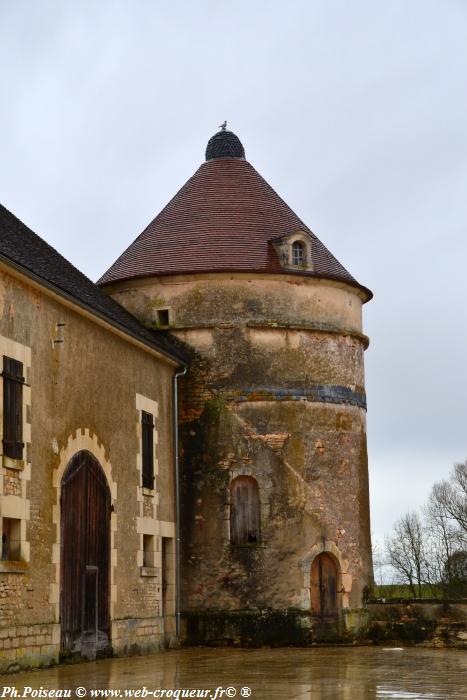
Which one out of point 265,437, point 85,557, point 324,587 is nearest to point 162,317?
point 265,437

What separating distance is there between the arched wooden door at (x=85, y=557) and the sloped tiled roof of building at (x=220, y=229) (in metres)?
7.03

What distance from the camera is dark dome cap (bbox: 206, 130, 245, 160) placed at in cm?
3048

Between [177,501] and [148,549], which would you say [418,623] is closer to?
[177,501]

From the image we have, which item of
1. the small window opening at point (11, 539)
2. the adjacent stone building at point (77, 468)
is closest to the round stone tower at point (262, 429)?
the adjacent stone building at point (77, 468)

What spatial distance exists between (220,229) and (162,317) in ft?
8.87

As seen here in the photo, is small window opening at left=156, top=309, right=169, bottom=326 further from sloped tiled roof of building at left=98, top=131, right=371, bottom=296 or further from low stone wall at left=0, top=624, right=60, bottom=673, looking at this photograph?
low stone wall at left=0, top=624, right=60, bottom=673

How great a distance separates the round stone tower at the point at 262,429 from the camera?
25328 millimetres

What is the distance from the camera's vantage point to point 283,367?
1036 inches

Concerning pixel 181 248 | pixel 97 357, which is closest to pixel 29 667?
pixel 97 357

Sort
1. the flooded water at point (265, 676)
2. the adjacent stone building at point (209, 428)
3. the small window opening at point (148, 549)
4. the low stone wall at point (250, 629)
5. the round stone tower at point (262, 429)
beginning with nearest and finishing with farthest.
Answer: the flooded water at point (265, 676)
the adjacent stone building at point (209, 428)
the small window opening at point (148, 549)
the low stone wall at point (250, 629)
the round stone tower at point (262, 429)

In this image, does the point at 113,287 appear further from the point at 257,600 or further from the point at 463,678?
the point at 463,678

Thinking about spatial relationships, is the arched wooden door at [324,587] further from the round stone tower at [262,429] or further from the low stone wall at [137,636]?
the low stone wall at [137,636]

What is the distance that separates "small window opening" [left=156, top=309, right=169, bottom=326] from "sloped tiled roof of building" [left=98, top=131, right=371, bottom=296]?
892mm

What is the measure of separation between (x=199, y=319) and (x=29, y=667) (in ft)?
33.7
